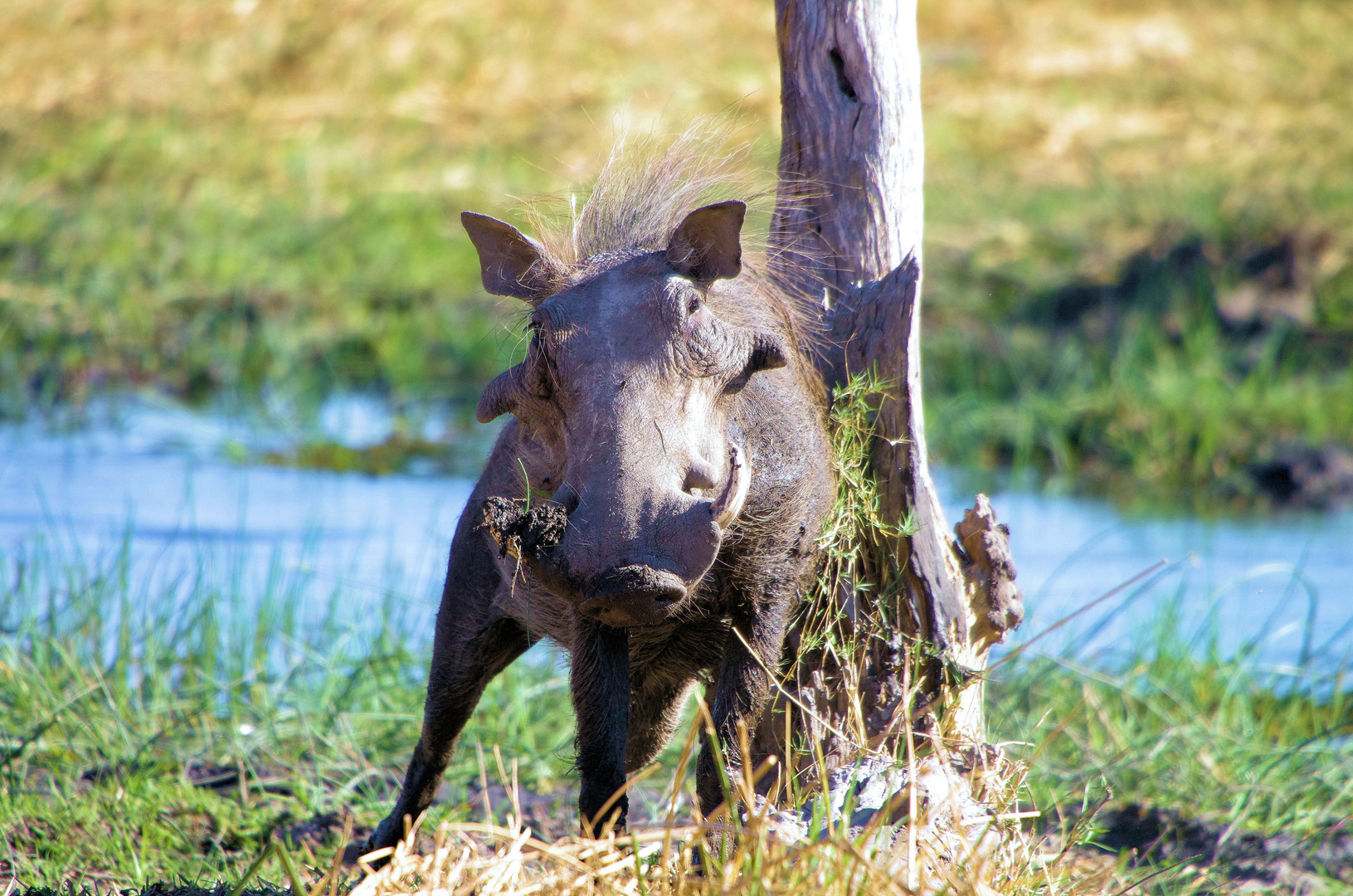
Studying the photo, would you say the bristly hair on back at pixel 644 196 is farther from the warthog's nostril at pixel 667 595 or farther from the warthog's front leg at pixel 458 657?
the warthog's nostril at pixel 667 595

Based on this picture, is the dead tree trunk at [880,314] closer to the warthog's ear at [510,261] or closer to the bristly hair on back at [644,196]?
the bristly hair on back at [644,196]

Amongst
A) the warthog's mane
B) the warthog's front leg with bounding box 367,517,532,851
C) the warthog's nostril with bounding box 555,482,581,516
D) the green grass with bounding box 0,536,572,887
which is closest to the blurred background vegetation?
the green grass with bounding box 0,536,572,887

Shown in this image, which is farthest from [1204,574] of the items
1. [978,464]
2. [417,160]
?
[417,160]

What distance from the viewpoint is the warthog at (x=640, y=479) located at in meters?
2.08

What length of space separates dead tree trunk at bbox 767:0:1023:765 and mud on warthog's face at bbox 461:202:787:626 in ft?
1.52

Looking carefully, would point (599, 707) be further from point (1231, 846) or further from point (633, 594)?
point (1231, 846)

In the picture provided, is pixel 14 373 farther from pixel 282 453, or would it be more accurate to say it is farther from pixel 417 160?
pixel 417 160

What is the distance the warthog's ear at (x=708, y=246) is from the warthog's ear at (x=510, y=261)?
0.75 ft

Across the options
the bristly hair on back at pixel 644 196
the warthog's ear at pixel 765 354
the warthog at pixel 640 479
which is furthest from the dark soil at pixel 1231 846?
the bristly hair on back at pixel 644 196

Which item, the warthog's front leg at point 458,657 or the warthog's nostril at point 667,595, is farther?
the warthog's front leg at point 458,657

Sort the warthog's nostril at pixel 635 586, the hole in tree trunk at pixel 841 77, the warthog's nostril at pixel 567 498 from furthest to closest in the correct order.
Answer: the hole in tree trunk at pixel 841 77 < the warthog's nostril at pixel 567 498 < the warthog's nostril at pixel 635 586

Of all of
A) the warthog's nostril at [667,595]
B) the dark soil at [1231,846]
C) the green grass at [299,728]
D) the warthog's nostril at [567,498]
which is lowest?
the dark soil at [1231,846]

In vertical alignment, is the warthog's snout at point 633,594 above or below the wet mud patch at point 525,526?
below

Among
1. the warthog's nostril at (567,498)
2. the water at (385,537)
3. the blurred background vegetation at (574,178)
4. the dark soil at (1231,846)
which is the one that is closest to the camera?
the warthog's nostril at (567,498)
